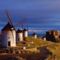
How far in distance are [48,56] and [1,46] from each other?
25.0 ft

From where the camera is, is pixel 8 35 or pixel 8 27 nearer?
pixel 8 35

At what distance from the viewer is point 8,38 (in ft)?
119

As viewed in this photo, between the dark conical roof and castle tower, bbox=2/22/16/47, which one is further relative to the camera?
the dark conical roof

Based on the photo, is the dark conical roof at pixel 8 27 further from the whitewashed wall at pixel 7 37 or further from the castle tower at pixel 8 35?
the whitewashed wall at pixel 7 37

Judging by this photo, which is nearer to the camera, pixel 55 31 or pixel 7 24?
pixel 7 24

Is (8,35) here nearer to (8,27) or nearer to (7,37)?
(7,37)

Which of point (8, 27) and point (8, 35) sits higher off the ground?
point (8, 27)

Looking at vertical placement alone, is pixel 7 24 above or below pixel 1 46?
above

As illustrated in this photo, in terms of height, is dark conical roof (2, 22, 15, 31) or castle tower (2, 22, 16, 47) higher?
dark conical roof (2, 22, 15, 31)

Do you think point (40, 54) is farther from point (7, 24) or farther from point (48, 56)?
point (7, 24)

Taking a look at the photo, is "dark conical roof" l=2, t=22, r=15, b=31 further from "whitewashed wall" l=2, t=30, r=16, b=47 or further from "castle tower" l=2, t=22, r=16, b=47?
"whitewashed wall" l=2, t=30, r=16, b=47

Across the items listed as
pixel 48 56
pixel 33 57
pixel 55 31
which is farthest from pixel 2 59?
pixel 55 31

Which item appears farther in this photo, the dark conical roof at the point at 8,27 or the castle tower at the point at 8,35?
the dark conical roof at the point at 8,27

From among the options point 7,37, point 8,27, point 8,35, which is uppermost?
point 8,27
